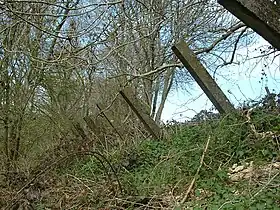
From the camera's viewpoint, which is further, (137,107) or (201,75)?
(137,107)

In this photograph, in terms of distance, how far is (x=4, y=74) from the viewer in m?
8.83

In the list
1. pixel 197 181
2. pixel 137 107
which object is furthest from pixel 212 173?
pixel 137 107

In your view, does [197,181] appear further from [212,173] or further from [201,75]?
[201,75]

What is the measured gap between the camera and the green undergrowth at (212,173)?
4266mm

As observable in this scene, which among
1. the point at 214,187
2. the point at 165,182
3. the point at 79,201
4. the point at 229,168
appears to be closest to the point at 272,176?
the point at 214,187

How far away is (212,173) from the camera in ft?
17.6

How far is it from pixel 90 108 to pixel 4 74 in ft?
14.6

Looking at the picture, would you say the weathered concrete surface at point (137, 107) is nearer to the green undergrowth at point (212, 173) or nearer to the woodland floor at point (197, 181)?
the green undergrowth at point (212, 173)

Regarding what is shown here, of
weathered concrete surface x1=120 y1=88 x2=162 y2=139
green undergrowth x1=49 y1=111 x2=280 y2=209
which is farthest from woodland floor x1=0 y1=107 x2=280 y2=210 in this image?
weathered concrete surface x1=120 y1=88 x2=162 y2=139

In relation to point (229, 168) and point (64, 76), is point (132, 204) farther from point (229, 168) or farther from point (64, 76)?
point (64, 76)

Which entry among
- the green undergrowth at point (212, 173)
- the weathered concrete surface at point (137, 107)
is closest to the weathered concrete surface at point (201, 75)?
the green undergrowth at point (212, 173)

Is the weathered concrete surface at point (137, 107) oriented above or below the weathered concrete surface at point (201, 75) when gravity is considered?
above

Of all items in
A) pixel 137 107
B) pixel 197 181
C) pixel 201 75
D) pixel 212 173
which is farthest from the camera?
pixel 137 107

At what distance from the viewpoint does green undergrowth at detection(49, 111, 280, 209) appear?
4.27 metres
